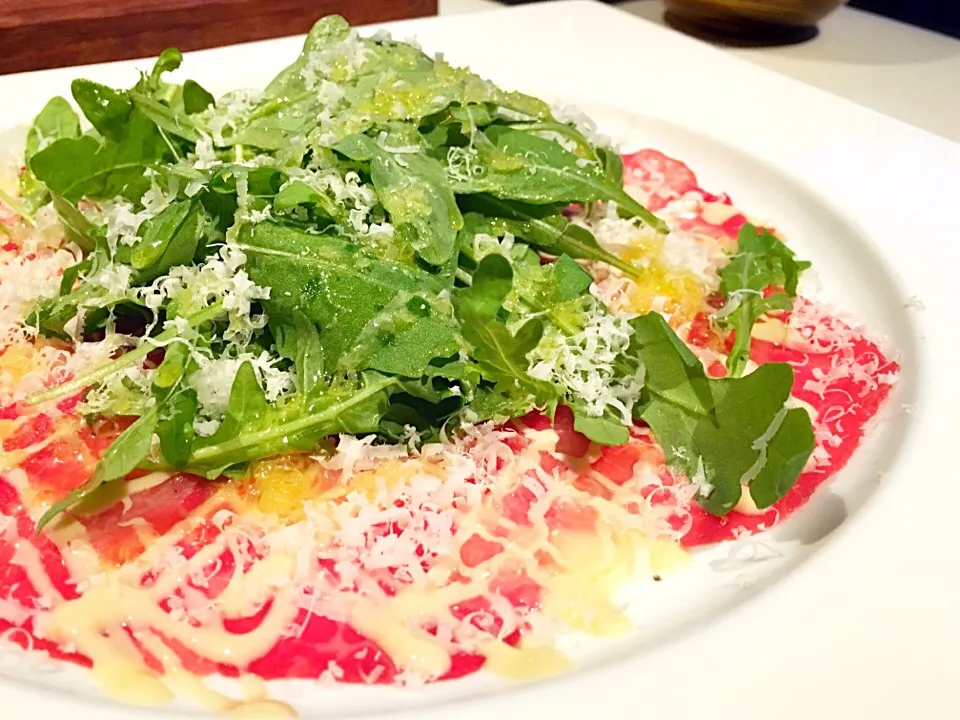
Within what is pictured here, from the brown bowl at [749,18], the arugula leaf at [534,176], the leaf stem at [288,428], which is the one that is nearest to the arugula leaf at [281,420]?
the leaf stem at [288,428]

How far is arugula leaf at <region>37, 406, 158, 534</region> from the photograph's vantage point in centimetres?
121

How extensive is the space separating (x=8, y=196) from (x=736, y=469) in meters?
1.71

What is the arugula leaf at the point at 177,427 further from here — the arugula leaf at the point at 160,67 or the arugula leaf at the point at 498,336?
the arugula leaf at the point at 160,67

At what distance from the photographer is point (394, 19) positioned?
3133 mm

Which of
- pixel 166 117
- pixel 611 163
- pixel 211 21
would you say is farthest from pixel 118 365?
pixel 211 21

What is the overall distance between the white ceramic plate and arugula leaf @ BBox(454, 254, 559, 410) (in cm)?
38

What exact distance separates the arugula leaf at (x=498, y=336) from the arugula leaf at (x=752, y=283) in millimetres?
398

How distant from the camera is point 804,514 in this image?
53.3 inches

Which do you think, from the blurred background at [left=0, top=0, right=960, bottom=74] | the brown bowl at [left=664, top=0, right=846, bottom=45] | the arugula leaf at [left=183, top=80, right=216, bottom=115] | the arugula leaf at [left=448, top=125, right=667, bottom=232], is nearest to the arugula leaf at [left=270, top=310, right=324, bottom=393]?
the arugula leaf at [left=448, top=125, right=667, bottom=232]

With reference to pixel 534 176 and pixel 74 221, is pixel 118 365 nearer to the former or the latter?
pixel 74 221

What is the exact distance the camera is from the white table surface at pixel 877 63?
9.50 ft

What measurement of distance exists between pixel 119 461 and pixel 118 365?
239 millimetres

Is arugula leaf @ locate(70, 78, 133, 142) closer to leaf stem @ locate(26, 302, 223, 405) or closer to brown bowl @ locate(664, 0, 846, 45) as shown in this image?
leaf stem @ locate(26, 302, 223, 405)

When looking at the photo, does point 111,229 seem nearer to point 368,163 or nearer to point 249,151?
point 249,151
